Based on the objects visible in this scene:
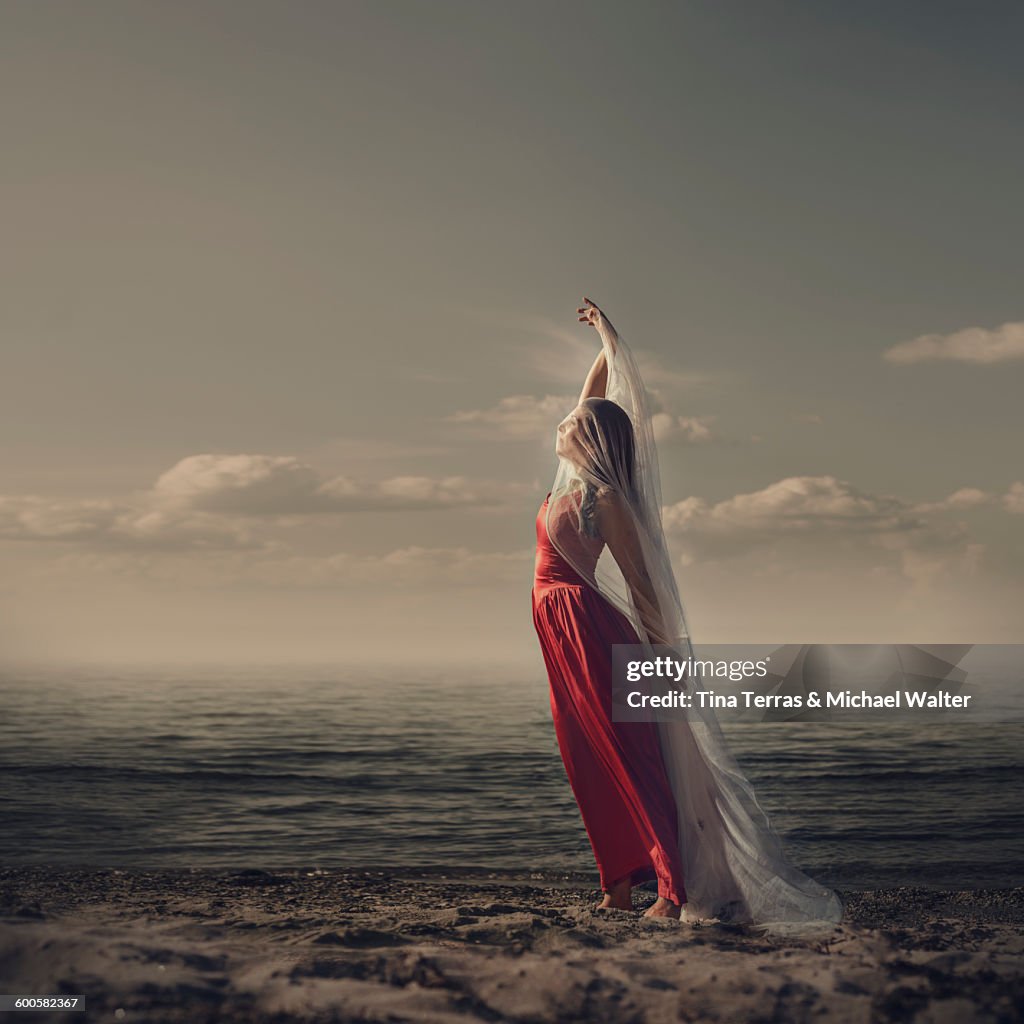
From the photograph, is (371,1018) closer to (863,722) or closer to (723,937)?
(723,937)

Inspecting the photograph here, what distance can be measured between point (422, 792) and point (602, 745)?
8221 mm

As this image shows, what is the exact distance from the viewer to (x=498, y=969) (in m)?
3.12

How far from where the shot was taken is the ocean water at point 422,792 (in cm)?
800

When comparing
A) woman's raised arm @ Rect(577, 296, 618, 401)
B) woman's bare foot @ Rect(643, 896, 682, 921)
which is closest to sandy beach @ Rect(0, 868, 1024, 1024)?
woman's bare foot @ Rect(643, 896, 682, 921)

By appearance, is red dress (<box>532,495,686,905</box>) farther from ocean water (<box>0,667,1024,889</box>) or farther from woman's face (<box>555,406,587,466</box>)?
ocean water (<box>0,667,1024,889</box>)

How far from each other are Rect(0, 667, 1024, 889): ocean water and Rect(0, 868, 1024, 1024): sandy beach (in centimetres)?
318

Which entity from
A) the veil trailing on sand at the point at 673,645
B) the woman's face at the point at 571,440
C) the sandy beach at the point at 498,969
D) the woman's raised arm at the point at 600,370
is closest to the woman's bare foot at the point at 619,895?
the sandy beach at the point at 498,969

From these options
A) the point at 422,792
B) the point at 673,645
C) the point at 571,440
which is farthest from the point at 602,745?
the point at 422,792

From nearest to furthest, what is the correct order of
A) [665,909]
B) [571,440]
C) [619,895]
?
[665,909] < [619,895] < [571,440]

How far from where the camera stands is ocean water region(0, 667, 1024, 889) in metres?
8.00

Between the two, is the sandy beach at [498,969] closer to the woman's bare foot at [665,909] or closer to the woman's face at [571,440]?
the woman's bare foot at [665,909]

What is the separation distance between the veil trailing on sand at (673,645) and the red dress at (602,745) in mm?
64

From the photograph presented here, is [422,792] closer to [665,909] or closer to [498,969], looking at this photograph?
[665,909]

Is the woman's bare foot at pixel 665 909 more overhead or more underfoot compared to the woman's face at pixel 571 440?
more underfoot
